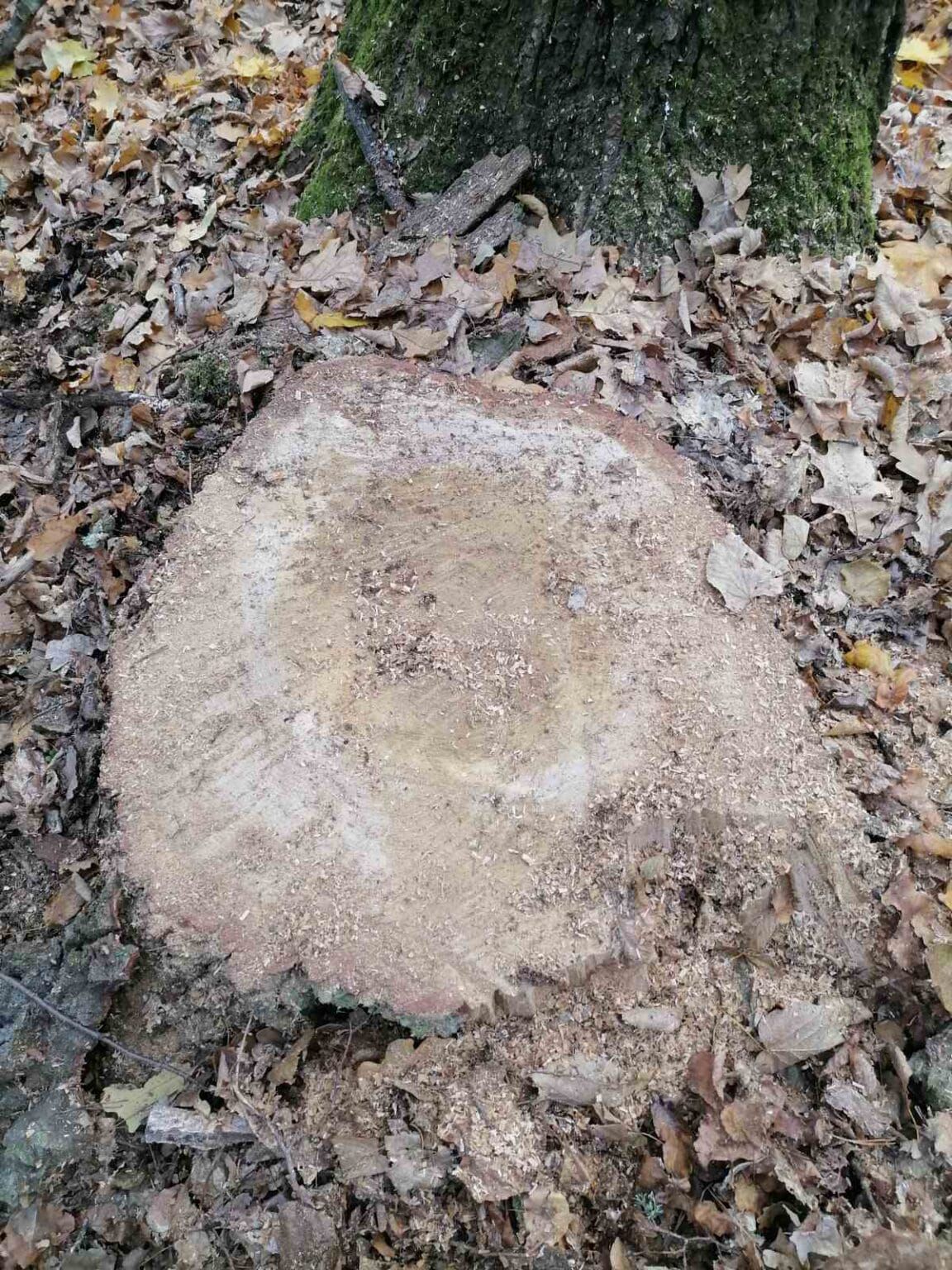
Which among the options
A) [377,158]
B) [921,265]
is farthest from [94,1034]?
[921,265]

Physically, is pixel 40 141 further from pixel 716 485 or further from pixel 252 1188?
pixel 252 1188

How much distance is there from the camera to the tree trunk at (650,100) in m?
2.61

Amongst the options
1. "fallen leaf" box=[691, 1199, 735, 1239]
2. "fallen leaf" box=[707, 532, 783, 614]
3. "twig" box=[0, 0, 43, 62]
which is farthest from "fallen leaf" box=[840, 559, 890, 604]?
"twig" box=[0, 0, 43, 62]

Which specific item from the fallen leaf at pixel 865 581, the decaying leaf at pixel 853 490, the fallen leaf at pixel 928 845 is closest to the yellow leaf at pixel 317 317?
the decaying leaf at pixel 853 490

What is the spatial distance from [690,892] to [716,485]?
1.12 metres

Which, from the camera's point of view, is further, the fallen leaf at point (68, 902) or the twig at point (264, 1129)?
the fallen leaf at point (68, 902)

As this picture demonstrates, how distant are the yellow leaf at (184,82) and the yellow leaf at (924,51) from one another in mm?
3229

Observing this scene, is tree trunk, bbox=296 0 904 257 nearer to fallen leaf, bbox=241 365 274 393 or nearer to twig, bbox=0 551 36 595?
fallen leaf, bbox=241 365 274 393

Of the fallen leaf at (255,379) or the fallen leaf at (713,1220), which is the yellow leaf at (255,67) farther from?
the fallen leaf at (713,1220)

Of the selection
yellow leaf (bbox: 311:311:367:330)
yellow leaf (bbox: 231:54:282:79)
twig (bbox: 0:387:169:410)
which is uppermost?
yellow leaf (bbox: 231:54:282:79)

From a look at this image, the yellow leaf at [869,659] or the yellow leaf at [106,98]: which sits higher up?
the yellow leaf at [106,98]

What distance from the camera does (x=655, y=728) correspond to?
188 cm

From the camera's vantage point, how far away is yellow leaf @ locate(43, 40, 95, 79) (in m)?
4.32

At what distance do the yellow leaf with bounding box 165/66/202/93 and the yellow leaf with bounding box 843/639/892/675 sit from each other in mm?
4006
